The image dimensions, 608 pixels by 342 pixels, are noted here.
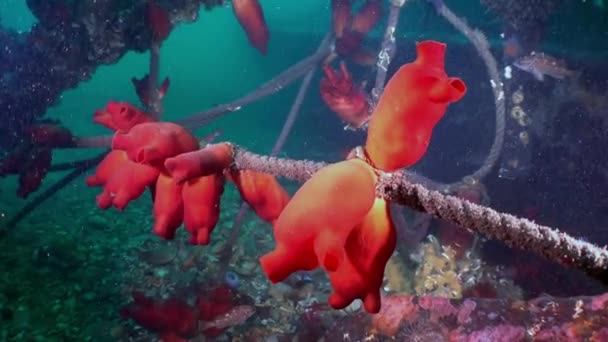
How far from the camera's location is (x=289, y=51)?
1798 cm

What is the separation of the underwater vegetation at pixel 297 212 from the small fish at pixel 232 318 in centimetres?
2

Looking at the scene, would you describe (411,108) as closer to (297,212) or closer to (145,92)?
(297,212)

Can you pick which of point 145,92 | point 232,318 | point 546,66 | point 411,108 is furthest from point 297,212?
point 546,66

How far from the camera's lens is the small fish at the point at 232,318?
4574mm

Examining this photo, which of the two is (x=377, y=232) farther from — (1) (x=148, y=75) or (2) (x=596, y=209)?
(2) (x=596, y=209)

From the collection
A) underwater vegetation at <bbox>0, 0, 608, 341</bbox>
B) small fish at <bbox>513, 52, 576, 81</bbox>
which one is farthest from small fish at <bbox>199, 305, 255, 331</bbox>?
small fish at <bbox>513, 52, 576, 81</bbox>

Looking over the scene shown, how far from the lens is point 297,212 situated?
4.44ft

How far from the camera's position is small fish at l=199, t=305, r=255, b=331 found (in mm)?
4574

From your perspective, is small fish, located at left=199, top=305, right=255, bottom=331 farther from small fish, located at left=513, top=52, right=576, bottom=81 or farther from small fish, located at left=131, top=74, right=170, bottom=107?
small fish, located at left=513, top=52, right=576, bottom=81

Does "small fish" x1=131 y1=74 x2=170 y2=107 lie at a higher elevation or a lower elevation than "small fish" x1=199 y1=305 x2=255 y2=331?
higher

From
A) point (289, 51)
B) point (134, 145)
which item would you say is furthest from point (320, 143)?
point (134, 145)

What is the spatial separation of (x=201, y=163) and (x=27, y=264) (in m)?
5.30

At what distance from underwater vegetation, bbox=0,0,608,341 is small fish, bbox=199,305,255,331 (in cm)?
2

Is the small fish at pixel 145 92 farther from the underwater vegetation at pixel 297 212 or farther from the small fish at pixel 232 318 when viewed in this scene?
the small fish at pixel 232 318
